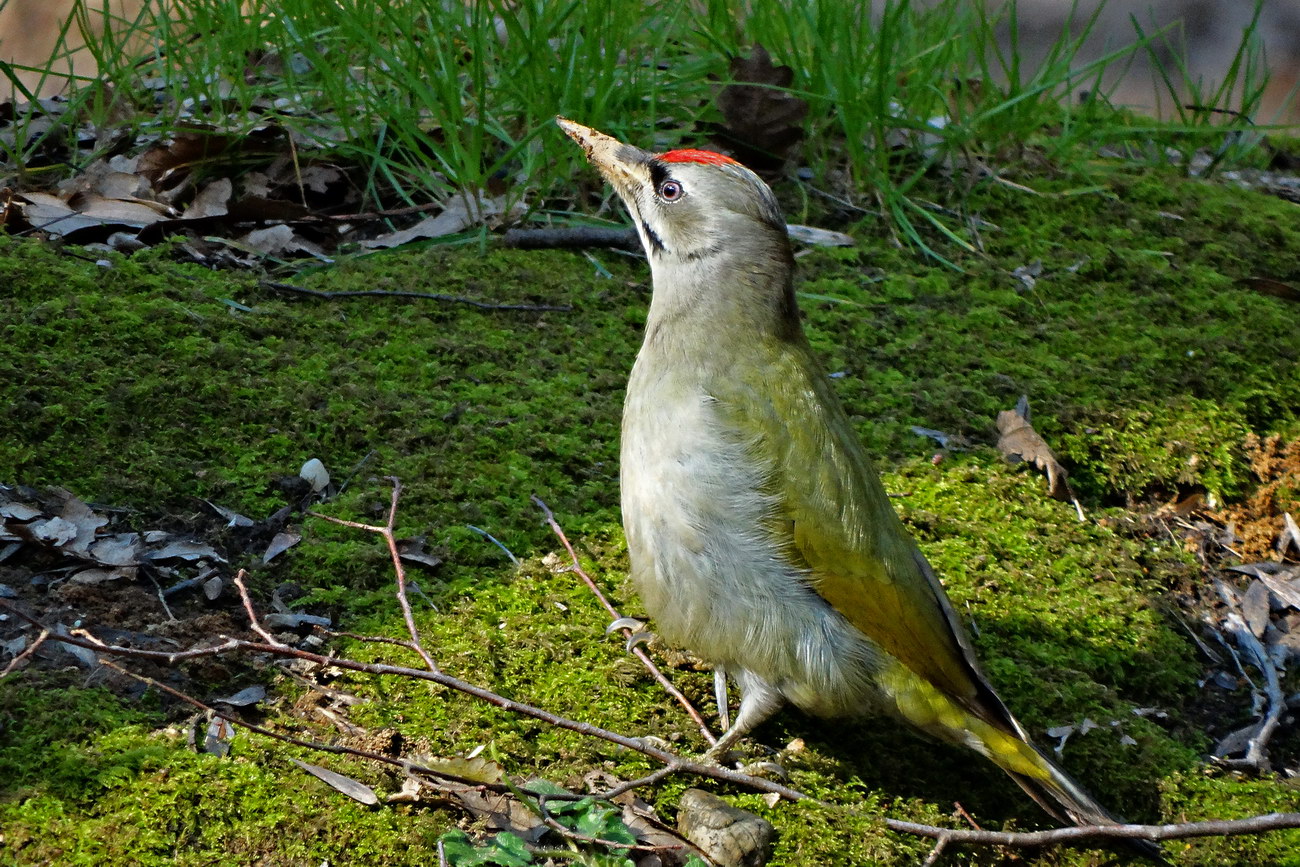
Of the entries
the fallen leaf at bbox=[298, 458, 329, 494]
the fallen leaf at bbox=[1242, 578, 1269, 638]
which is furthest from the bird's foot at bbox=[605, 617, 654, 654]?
the fallen leaf at bbox=[1242, 578, 1269, 638]

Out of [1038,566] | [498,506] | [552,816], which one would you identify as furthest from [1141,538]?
[552,816]

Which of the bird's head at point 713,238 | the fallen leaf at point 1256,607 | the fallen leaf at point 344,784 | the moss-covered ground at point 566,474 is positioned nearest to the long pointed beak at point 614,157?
the bird's head at point 713,238

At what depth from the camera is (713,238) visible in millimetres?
3682

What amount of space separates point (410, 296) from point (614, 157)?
1.16 meters

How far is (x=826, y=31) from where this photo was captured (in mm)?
5664

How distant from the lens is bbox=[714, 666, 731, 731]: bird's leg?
337cm

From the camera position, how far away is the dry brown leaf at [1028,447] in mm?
4449

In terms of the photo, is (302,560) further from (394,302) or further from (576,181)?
(576,181)

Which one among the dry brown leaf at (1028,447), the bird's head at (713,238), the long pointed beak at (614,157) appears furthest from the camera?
the dry brown leaf at (1028,447)

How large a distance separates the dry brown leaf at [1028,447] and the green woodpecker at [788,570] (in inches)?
49.3

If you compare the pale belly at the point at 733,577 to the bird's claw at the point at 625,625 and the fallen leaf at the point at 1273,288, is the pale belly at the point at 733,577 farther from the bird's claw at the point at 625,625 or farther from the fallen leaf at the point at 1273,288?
the fallen leaf at the point at 1273,288

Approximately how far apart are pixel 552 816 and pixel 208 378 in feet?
6.91

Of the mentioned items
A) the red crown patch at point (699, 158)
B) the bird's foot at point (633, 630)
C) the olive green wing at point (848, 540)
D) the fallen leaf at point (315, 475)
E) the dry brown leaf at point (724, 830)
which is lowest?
the dry brown leaf at point (724, 830)

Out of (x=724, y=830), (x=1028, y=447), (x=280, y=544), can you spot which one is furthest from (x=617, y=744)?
(x=1028, y=447)
